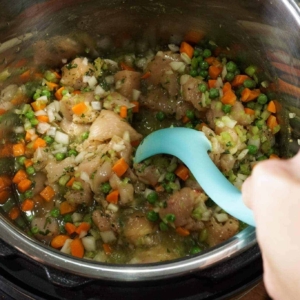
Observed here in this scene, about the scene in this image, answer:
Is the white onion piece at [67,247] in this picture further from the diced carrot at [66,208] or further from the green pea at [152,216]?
the green pea at [152,216]

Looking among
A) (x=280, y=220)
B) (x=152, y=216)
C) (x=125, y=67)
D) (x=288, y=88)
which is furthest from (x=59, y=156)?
(x=280, y=220)

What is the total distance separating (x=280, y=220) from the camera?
0.67 m

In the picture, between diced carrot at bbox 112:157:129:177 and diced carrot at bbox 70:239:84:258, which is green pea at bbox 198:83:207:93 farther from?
diced carrot at bbox 70:239:84:258

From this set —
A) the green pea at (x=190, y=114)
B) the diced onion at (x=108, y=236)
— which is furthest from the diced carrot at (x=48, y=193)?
the green pea at (x=190, y=114)

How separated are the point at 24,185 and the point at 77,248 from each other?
1.44ft

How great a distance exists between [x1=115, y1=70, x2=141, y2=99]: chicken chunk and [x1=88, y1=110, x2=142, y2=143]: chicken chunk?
0.21 m

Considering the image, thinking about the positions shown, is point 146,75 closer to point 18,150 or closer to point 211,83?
point 211,83

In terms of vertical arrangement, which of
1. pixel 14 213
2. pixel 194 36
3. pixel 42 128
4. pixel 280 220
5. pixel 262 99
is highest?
pixel 280 220

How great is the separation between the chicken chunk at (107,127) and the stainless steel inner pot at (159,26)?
1.50ft

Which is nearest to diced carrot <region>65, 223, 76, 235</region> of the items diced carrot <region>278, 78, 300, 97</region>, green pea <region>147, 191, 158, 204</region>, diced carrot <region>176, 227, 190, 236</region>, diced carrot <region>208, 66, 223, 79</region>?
green pea <region>147, 191, 158, 204</region>

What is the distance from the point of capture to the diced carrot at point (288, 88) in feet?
5.69

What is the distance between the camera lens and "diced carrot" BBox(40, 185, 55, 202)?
1881mm

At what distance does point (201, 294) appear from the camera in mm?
1326

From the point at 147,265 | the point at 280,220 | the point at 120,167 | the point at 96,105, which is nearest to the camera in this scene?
the point at 280,220
